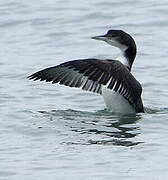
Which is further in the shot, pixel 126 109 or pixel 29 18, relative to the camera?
pixel 29 18

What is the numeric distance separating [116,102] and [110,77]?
29.4 inches

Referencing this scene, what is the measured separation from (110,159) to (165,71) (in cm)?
505

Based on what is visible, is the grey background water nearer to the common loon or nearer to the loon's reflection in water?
the loon's reflection in water

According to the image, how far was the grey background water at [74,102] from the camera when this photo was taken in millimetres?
10359

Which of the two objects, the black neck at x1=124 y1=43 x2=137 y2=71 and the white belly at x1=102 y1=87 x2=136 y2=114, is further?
the black neck at x1=124 y1=43 x2=137 y2=71

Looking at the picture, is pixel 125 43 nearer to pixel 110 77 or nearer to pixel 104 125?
pixel 110 77

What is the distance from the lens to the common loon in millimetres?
12352

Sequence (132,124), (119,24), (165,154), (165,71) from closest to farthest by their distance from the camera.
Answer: (165,154)
(132,124)
(165,71)
(119,24)

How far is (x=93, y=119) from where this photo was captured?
12594 millimetres

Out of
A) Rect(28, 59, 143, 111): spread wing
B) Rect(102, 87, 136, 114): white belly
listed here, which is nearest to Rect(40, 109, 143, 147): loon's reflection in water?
Rect(102, 87, 136, 114): white belly

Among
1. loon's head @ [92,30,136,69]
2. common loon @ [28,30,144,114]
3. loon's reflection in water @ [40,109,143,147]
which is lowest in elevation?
loon's reflection in water @ [40,109,143,147]

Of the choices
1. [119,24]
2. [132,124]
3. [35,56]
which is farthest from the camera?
[119,24]

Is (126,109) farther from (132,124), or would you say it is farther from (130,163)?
(130,163)

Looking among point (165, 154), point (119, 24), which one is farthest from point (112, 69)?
point (119, 24)
